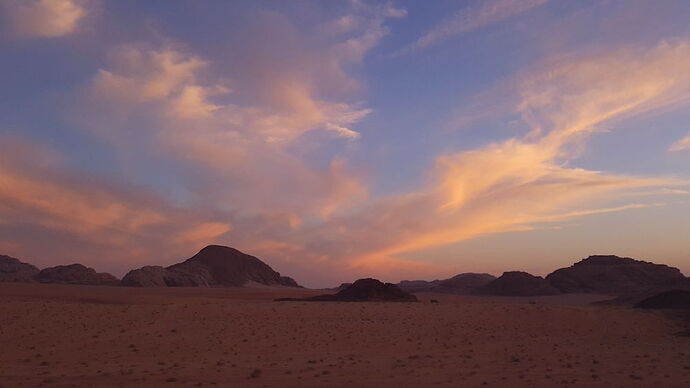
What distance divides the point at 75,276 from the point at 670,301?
280 ft

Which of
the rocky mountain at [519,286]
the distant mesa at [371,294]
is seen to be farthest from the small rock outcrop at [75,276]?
the rocky mountain at [519,286]

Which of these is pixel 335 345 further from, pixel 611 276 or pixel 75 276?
pixel 611 276

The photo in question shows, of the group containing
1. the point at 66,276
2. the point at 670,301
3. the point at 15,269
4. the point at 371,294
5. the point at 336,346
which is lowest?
the point at 336,346

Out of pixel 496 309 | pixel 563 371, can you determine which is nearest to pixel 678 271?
pixel 496 309

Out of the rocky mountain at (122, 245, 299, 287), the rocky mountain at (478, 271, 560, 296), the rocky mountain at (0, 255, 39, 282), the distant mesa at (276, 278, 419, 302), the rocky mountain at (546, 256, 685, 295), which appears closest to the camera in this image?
the distant mesa at (276, 278, 419, 302)

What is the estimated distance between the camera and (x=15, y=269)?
361ft

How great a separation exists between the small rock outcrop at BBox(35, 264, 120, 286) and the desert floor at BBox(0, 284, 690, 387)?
212ft

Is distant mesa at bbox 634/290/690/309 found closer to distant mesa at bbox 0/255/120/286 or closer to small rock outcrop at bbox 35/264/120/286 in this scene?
distant mesa at bbox 0/255/120/286

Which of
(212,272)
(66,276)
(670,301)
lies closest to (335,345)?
(670,301)

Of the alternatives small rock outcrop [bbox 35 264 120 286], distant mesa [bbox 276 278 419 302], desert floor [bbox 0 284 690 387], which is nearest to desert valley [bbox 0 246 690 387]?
desert floor [bbox 0 284 690 387]

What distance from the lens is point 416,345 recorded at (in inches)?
953

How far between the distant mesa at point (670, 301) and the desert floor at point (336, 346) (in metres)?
11.6

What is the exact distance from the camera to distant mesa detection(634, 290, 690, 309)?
160 ft

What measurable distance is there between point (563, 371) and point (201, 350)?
13.2 metres
